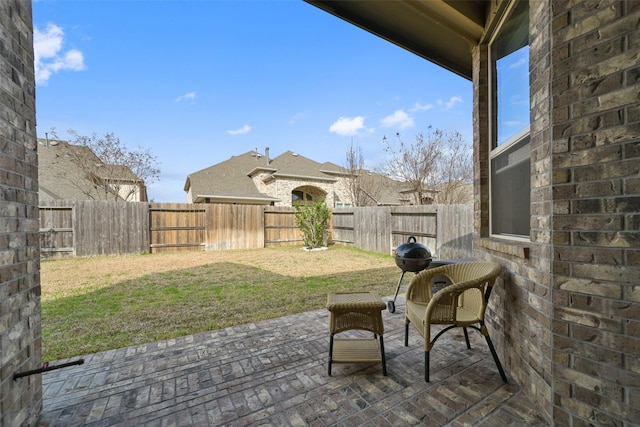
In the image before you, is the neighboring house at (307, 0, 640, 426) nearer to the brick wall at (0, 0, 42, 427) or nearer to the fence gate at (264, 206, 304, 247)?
the brick wall at (0, 0, 42, 427)

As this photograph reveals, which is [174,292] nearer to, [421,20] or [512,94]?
[421,20]

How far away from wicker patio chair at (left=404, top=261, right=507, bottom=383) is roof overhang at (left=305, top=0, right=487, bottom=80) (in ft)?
8.03

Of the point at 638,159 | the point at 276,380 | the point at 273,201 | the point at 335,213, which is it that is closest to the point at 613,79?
the point at 638,159

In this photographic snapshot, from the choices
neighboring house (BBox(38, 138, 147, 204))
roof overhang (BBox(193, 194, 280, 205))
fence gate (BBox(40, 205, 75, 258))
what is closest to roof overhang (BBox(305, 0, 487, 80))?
fence gate (BBox(40, 205, 75, 258))

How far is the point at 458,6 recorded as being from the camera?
8.68 feet

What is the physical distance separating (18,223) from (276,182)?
14.9 meters

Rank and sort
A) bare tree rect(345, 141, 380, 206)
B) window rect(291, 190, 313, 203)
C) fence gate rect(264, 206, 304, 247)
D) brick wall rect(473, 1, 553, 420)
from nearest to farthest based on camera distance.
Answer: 1. brick wall rect(473, 1, 553, 420)
2. fence gate rect(264, 206, 304, 247)
3. bare tree rect(345, 141, 380, 206)
4. window rect(291, 190, 313, 203)

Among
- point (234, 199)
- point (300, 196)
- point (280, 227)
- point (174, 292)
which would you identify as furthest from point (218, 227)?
point (300, 196)

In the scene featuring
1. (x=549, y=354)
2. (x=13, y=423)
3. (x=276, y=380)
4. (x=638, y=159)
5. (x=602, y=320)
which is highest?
(x=638, y=159)

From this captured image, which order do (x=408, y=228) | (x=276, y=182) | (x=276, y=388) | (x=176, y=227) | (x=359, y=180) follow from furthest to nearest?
1. (x=359, y=180)
2. (x=276, y=182)
3. (x=176, y=227)
4. (x=408, y=228)
5. (x=276, y=388)

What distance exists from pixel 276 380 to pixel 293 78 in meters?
13.4

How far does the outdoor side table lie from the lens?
7.42 ft

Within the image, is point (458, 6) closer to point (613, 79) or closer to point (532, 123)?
point (532, 123)

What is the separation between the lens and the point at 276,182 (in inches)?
642
